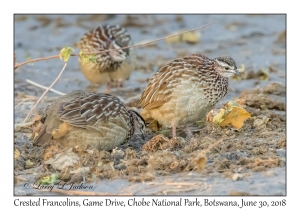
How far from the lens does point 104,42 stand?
12773mm

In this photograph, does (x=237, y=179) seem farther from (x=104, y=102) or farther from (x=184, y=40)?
(x=184, y=40)

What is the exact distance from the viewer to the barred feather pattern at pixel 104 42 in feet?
41.2

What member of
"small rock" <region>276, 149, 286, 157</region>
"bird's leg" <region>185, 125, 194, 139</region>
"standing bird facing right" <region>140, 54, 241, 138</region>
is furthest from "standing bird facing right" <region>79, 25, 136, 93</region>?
"small rock" <region>276, 149, 286, 157</region>

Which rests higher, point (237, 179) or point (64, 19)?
point (64, 19)

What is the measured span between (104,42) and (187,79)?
4.28 metres

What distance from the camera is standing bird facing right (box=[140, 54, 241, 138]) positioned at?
28.7 feet

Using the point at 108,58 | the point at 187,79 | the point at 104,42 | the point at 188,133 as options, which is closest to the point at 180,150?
the point at 188,133

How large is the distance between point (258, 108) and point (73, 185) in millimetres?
4033

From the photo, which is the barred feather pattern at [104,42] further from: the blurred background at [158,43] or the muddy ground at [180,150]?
the blurred background at [158,43]

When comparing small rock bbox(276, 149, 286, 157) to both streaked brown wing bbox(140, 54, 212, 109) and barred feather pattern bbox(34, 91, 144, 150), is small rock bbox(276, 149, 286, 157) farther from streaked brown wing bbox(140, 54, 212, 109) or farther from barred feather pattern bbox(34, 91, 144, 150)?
barred feather pattern bbox(34, 91, 144, 150)

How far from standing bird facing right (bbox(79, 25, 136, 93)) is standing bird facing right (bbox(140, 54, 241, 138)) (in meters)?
3.41

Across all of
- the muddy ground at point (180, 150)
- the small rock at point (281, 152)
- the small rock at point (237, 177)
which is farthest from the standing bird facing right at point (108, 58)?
the small rock at point (237, 177)

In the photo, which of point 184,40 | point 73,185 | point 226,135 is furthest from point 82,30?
point 73,185

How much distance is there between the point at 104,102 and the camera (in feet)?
28.1
